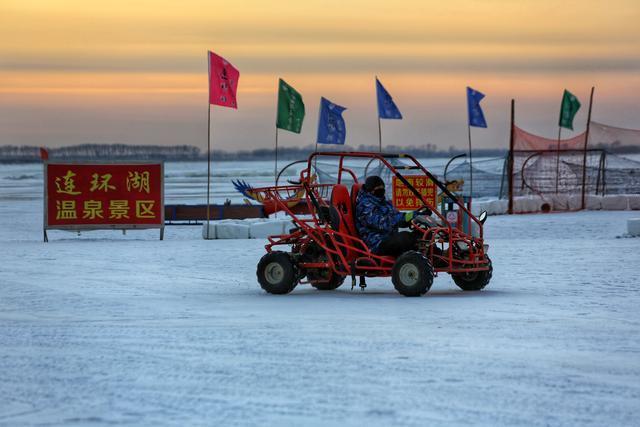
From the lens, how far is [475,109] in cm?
4044

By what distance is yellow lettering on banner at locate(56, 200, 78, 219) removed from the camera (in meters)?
22.8

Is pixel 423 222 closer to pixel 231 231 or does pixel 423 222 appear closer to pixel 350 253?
pixel 350 253

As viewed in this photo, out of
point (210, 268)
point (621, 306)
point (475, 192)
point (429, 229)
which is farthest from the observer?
point (475, 192)

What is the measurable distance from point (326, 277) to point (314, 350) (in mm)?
4276

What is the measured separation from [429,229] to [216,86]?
44.5 feet

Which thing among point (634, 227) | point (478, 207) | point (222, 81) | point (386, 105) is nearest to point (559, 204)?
point (478, 207)

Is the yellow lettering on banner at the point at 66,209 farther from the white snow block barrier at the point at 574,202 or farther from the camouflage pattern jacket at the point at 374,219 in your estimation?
the white snow block barrier at the point at 574,202

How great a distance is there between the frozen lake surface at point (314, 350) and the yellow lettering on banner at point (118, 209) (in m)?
7.50

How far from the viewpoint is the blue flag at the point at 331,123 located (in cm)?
3450

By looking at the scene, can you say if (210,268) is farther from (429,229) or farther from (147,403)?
(147,403)

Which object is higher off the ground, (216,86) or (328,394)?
(216,86)

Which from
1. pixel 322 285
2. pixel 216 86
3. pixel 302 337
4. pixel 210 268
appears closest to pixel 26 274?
pixel 210 268

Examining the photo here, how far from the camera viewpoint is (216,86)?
2488 centimetres

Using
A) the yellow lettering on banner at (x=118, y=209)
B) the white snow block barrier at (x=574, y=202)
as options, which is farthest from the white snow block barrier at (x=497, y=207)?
the yellow lettering on banner at (x=118, y=209)
